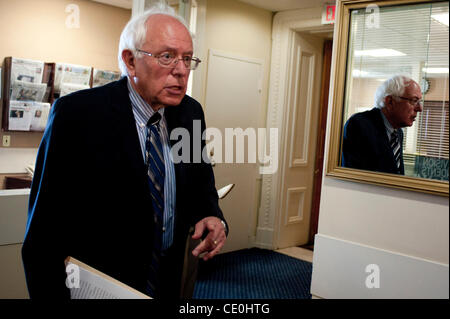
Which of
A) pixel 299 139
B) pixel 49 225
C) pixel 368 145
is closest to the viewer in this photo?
pixel 368 145

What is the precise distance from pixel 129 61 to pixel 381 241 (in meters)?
0.82

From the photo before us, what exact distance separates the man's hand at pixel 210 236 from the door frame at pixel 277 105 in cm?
323

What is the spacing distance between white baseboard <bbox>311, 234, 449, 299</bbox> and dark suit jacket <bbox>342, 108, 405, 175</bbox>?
0.16 m

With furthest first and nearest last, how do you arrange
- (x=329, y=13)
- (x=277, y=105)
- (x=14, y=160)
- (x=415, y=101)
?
(x=277, y=105), (x=329, y=13), (x=14, y=160), (x=415, y=101)

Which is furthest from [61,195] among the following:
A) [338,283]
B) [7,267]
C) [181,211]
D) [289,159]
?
[289,159]

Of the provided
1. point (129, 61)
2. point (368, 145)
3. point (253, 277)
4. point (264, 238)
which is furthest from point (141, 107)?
point (264, 238)

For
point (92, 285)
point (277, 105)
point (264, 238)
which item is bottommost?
point (264, 238)

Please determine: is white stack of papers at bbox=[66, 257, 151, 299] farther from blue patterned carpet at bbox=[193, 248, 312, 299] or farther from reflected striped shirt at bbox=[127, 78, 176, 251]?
blue patterned carpet at bbox=[193, 248, 312, 299]

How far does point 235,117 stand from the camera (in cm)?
423

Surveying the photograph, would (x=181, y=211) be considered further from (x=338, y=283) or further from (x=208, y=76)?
(x=208, y=76)

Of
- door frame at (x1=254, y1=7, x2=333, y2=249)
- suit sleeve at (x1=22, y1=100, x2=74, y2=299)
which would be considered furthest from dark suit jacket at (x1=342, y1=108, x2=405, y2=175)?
door frame at (x1=254, y1=7, x2=333, y2=249)

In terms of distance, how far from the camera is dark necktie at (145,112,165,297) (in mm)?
1217

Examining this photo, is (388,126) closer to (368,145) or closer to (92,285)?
(368,145)
